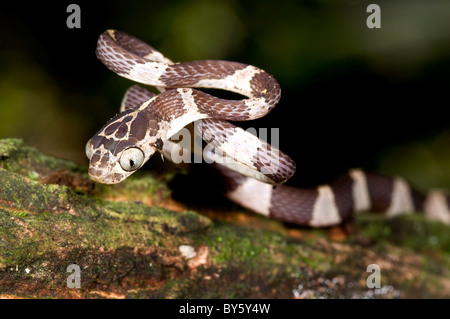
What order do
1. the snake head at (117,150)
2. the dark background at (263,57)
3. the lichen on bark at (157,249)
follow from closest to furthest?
1. the lichen on bark at (157,249)
2. the snake head at (117,150)
3. the dark background at (263,57)

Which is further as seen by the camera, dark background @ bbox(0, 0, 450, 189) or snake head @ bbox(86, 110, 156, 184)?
dark background @ bbox(0, 0, 450, 189)

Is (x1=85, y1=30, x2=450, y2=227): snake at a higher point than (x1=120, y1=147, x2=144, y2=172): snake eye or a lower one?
higher

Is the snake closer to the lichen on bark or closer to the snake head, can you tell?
the snake head

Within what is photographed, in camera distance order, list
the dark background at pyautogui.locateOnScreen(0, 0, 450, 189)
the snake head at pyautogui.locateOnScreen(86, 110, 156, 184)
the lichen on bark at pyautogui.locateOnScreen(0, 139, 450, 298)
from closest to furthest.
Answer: the lichen on bark at pyautogui.locateOnScreen(0, 139, 450, 298)
the snake head at pyautogui.locateOnScreen(86, 110, 156, 184)
the dark background at pyautogui.locateOnScreen(0, 0, 450, 189)

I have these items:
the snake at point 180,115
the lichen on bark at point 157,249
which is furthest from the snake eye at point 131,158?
the lichen on bark at point 157,249

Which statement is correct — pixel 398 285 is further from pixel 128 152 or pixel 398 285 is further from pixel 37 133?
pixel 37 133

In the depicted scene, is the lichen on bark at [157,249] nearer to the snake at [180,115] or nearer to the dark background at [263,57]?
the snake at [180,115]

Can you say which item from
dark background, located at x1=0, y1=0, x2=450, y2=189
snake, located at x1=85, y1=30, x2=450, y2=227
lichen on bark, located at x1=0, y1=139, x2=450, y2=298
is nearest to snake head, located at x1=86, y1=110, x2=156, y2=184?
snake, located at x1=85, y1=30, x2=450, y2=227
